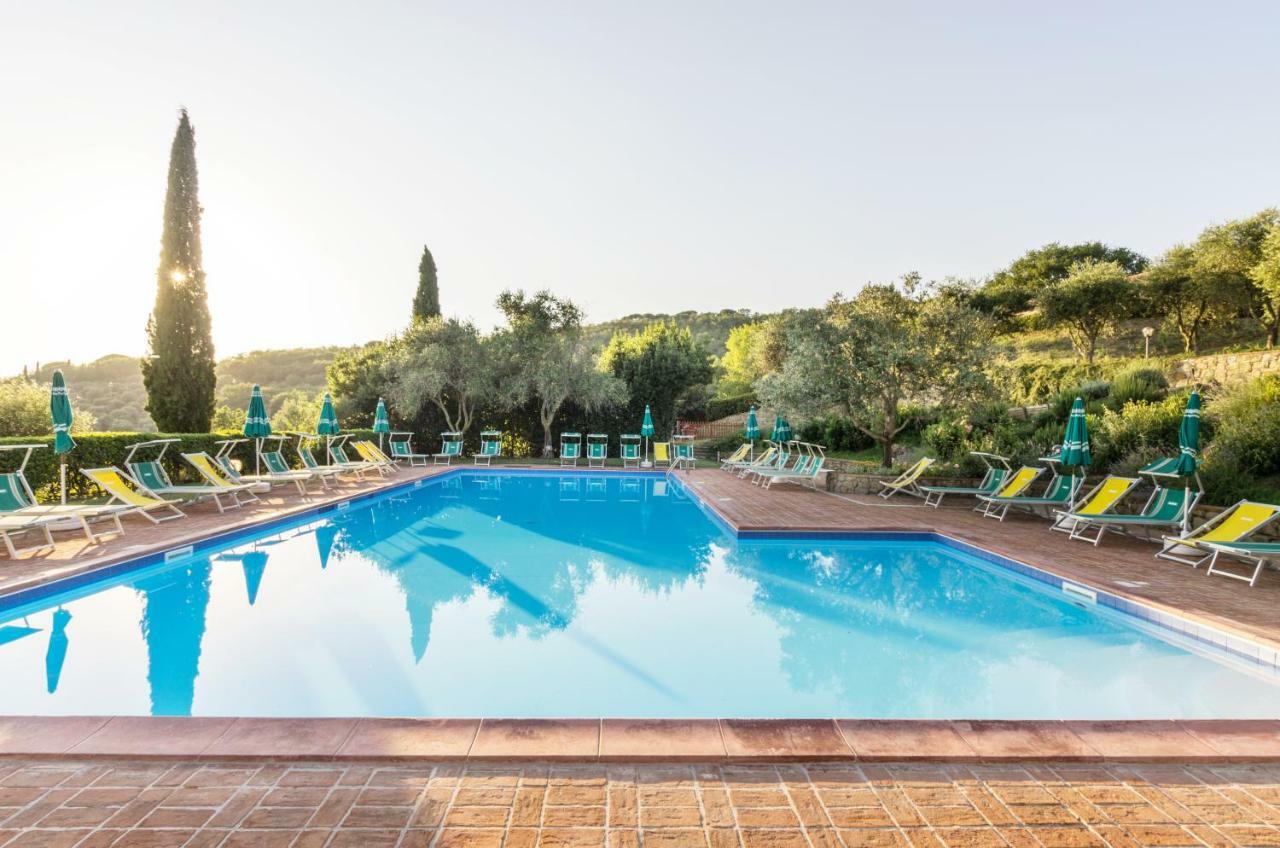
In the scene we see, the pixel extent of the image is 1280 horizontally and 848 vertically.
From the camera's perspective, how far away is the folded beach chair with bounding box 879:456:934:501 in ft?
34.7

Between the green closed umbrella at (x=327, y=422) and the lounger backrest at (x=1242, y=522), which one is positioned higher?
the green closed umbrella at (x=327, y=422)

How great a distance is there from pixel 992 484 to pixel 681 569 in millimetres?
5705

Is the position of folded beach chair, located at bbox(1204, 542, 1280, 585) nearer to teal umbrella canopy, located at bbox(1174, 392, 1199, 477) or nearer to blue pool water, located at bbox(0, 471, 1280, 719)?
teal umbrella canopy, located at bbox(1174, 392, 1199, 477)

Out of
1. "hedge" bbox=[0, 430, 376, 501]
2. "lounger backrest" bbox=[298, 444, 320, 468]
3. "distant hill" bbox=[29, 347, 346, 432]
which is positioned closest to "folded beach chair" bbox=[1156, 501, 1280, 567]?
"lounger backrest" bbox=[298, 444, 320, 468]

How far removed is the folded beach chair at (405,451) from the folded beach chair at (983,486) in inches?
482

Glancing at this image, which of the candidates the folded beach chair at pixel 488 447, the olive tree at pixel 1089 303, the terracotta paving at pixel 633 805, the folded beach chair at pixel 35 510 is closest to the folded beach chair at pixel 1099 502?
the terracotta paving at pixel 633 805

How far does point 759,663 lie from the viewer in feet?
13.9

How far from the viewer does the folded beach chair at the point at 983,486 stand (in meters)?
9.66

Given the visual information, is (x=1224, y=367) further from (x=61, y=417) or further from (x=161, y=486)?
(x=61, y=417)

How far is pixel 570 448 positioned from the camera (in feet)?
60.3

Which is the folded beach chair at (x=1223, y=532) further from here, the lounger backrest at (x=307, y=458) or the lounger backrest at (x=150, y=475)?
the lounger backrest at (x=307, y=458)

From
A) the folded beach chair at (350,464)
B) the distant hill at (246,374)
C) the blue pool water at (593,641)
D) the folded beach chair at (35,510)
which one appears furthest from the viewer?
the distant hill at (246,374)

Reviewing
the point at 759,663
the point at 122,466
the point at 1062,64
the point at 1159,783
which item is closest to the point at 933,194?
the point at 1062,64

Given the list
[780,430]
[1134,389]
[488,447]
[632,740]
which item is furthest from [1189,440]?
[488,447]
